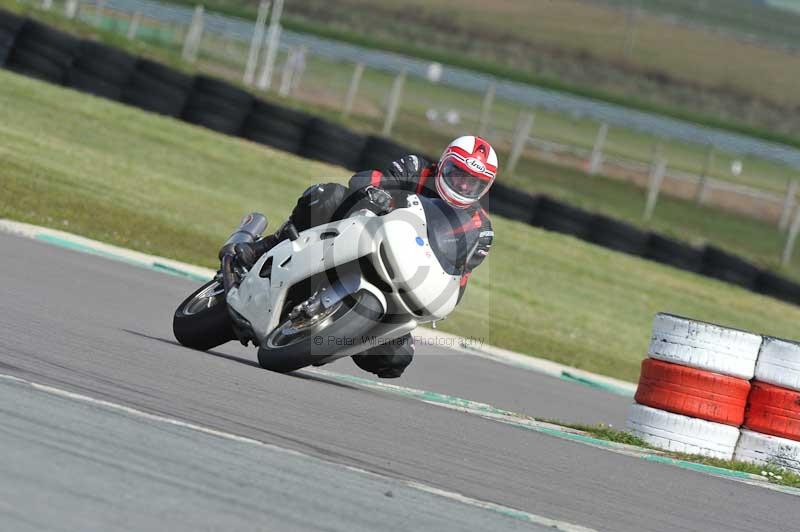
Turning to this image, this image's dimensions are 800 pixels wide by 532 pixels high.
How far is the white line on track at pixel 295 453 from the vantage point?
5.54 metres

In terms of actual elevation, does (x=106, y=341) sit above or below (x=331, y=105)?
below

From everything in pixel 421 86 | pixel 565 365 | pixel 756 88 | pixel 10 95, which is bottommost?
pixel 565 365

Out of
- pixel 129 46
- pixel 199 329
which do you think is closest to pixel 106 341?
pixel 199 329

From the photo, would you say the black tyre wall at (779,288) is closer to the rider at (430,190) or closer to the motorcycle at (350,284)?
the rider at (430,190)

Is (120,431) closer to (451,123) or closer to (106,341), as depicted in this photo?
(106,341)

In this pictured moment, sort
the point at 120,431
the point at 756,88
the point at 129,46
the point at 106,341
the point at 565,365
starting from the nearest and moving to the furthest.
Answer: the point at 120,431, the point at 106,341, the point at 565,365, the point at 129,46, the point at 756,88

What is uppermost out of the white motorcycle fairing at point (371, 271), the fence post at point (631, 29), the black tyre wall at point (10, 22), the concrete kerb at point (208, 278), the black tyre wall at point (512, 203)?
the fence post at point (631, 29)

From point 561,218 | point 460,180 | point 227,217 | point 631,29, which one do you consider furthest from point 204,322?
point 631,29

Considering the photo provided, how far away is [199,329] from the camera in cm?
921

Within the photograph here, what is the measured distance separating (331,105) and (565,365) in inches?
1000

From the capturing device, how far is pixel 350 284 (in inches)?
333

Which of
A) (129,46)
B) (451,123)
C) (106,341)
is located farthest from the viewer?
(451,123)

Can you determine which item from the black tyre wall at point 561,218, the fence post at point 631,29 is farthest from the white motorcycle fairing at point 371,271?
the fence post at point 631,29

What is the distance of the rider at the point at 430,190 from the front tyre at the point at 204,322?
76 cm
